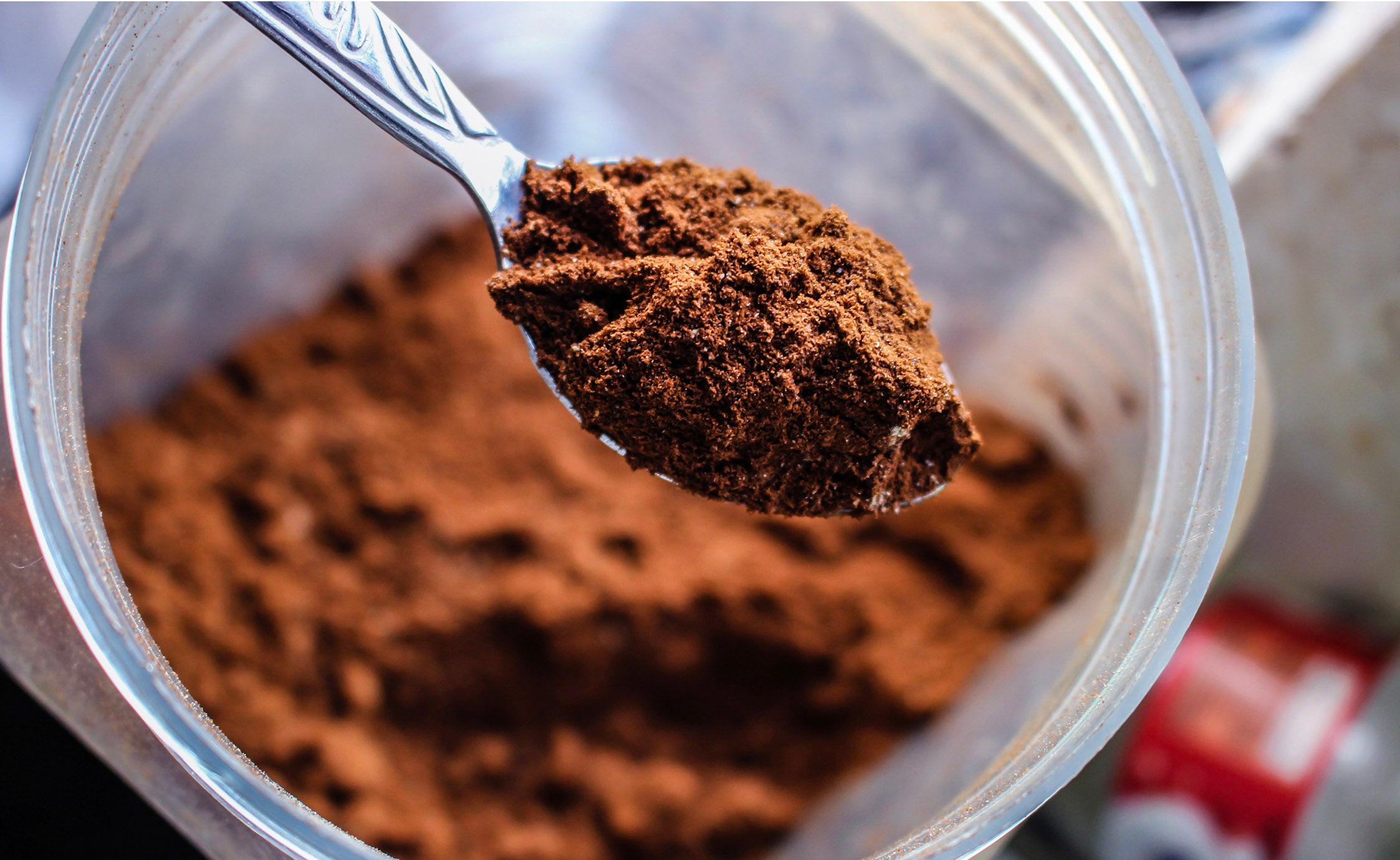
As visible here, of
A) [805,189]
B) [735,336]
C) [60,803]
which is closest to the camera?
[735,336]

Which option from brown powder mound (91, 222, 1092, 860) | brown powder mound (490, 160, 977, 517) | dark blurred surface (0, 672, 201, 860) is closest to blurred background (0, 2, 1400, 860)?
dark blurred surface (0, 672, 201, 860)

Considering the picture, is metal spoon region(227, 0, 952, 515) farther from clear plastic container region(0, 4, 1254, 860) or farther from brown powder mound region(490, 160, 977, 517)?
clear plastic container region(0, 4, 1254, 860)

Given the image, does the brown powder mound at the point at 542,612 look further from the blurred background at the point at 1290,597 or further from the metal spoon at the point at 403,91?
the metal spoon at the point at 403,91

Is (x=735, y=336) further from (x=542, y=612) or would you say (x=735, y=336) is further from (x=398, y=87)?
(x=542, y=612)

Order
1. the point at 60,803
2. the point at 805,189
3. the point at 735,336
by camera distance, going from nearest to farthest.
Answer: the point at 735,336 → the point at 60,803 → the point at 805,189

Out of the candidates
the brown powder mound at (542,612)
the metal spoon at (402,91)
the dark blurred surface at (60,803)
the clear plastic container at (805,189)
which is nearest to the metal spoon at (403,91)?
the metal spoon at (402,91)

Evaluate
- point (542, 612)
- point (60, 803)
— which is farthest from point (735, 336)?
point (60, 803)

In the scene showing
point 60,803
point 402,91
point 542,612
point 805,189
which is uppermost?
point 805,189
